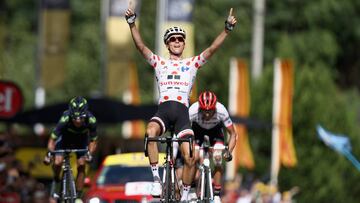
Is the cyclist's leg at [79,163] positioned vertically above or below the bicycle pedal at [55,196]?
above

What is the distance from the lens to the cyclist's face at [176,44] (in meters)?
18.8

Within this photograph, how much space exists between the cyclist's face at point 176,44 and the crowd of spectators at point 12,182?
22.0 ft

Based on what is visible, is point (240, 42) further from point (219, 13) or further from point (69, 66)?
point (69, 66)

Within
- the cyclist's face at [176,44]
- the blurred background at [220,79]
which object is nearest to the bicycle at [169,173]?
the cyclist's face at [176,44]

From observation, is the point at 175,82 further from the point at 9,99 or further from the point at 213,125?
the point at 9,99

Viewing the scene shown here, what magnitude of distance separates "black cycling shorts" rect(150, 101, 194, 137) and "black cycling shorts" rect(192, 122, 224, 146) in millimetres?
1560

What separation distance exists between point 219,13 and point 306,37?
6016 mm

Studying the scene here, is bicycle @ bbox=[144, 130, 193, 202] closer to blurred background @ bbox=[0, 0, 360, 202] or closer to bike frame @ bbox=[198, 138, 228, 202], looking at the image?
bike frame @ bbox=[198, 138, 228, 202]

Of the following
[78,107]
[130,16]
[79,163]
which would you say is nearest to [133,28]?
[130,16]

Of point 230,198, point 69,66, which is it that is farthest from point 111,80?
point 69,66

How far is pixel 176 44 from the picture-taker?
18.8 m

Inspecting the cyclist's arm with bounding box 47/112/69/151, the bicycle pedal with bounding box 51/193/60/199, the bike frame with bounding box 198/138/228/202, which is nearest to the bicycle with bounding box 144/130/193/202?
the bike frame with bounding box 198/138/228/202

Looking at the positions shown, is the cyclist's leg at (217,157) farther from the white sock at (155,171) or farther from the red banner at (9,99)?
the red banner at (9,99)

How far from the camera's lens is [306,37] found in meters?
83.9
